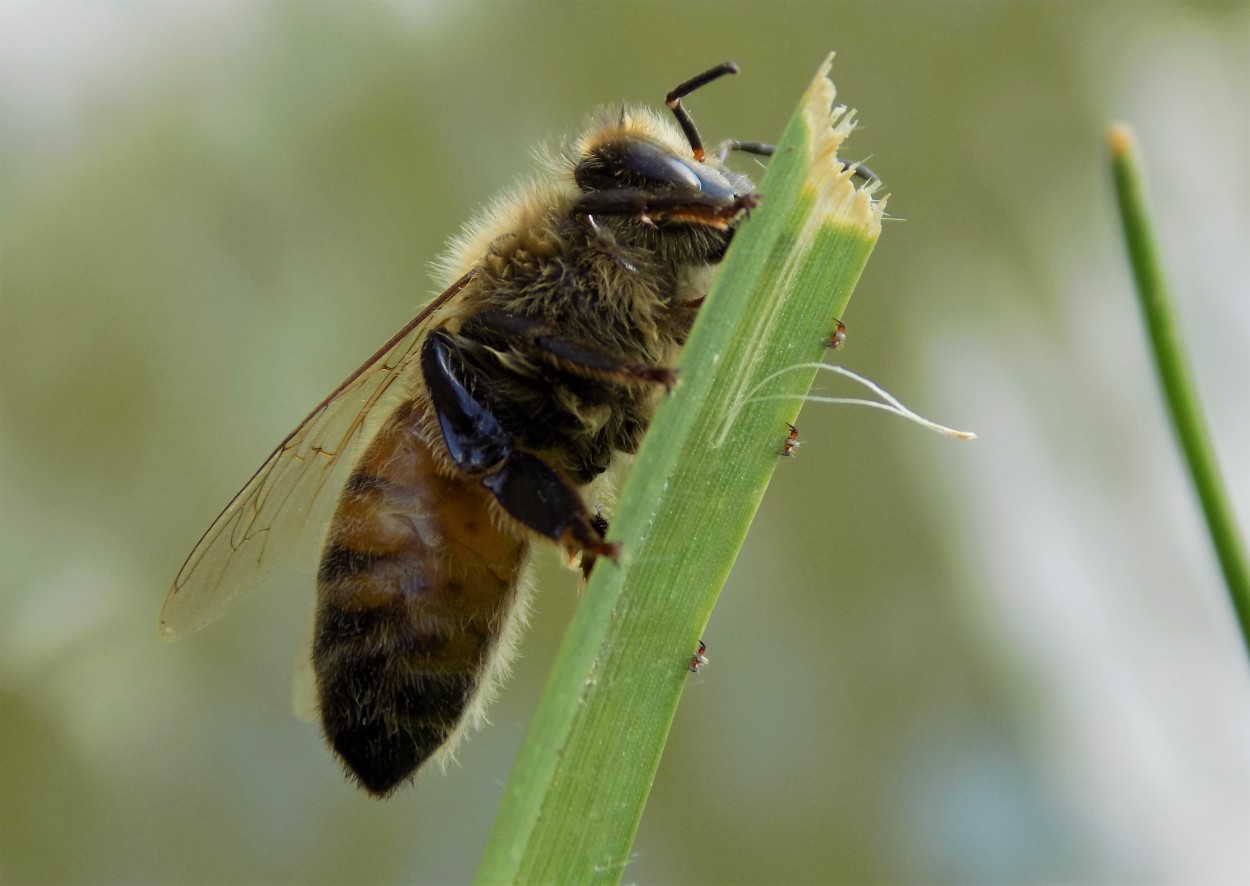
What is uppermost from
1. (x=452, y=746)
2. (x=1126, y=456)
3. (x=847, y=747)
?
(x=452, y=746)

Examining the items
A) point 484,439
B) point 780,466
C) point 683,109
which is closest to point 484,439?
point 484,439

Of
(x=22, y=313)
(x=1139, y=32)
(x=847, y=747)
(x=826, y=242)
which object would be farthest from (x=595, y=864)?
(x=1139, y=32)

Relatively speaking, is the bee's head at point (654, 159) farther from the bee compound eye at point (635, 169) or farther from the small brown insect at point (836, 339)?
the small brown insect at point (836, 339)

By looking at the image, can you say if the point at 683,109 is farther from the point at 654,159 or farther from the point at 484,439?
the point at 484,439

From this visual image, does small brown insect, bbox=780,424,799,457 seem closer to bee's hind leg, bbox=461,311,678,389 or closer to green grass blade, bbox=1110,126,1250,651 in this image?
bee's hind leg, bbox=461,311,678,389

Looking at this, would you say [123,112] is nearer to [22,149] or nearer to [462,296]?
[22,149]

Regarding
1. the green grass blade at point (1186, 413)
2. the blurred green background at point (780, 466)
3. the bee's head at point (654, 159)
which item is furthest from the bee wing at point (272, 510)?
the blurred green background at point (780, 466)

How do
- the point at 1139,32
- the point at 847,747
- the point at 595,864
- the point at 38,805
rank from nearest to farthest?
the point at 595,864
the point at 38,805
the point at 847,747
the point at 1139,32

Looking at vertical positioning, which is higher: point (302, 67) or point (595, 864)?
point (302, 67)
